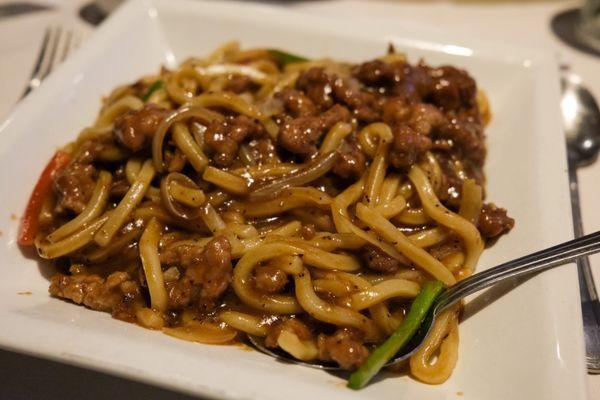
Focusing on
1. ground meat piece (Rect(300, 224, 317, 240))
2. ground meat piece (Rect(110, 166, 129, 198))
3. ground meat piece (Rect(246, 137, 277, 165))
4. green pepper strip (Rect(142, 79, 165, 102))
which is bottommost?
ground meat piece (Rect(300, 224, 317, 240))

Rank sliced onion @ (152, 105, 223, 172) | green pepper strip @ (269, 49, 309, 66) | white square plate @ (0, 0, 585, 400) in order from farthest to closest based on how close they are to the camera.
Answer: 1. green pepper strip @ (269, 49, 309, 66)
2. sliced onion @ (152, 105, 223, 172)
3. white square plate @ (0, 0, 585, 400)

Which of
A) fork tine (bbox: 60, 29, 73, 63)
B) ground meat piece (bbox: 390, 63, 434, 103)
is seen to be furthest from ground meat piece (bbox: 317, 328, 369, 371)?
fork tine (bbox: 60, 29, 73, 63)

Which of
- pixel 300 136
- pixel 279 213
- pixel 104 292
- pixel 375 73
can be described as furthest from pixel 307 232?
pixel 375 73

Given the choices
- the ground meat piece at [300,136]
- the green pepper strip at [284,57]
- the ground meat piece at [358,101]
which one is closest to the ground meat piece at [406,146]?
the ground meat piece at [358,101]

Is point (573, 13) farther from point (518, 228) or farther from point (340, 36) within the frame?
point (518, 228)

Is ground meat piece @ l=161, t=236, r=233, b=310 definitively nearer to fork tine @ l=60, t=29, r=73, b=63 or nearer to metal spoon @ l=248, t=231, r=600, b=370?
metal spoon @ l=248, t=231, r=600, b=370

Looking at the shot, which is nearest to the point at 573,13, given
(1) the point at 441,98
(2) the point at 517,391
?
(1) the point at 441,98
